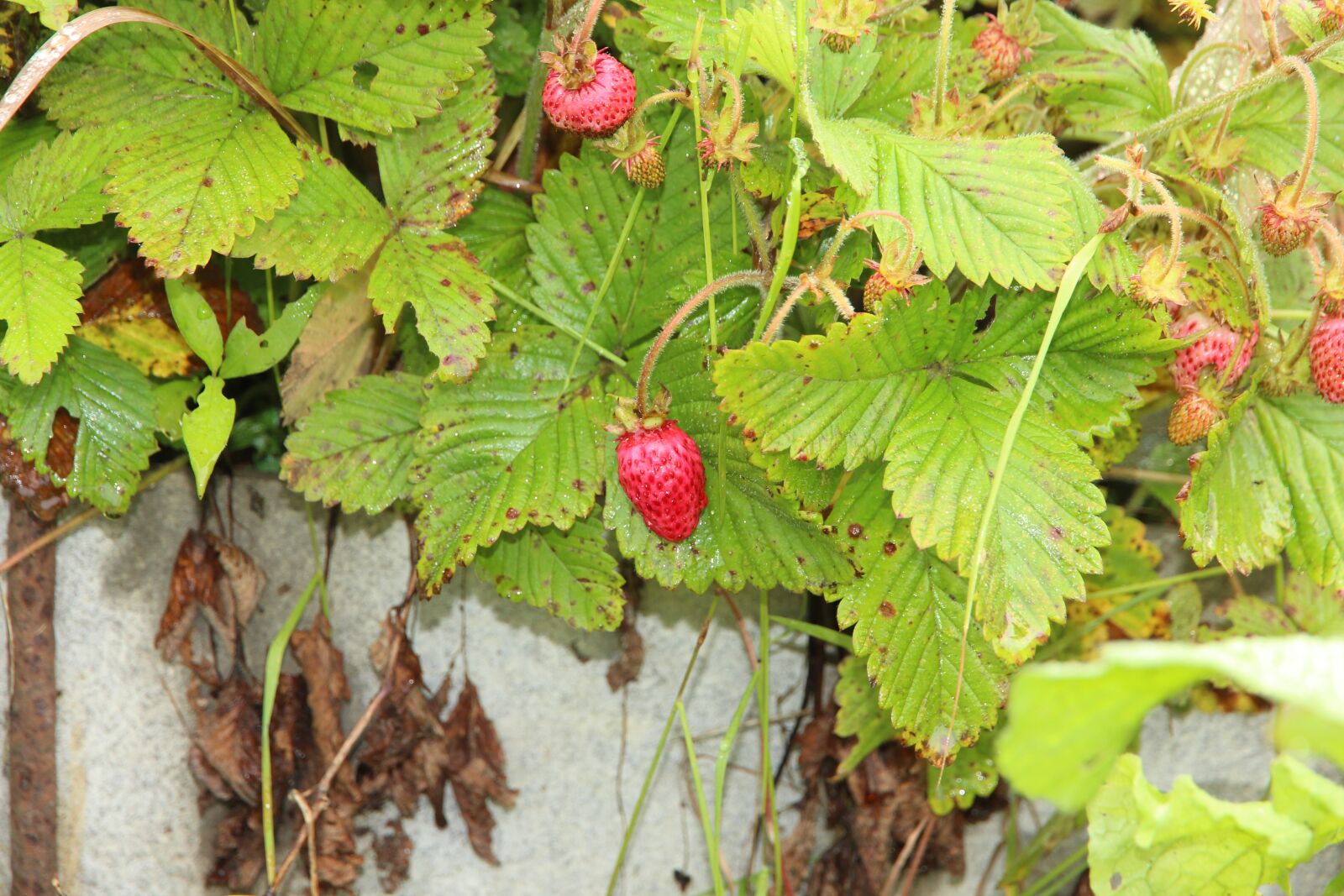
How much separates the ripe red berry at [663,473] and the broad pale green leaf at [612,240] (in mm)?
178

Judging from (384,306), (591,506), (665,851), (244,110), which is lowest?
(665,851)

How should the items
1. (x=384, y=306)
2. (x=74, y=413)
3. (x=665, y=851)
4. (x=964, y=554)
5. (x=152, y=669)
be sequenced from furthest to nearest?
(x=665, y=851) < (x=152, y=669) < (x=74, y=413) < (x=384, y=306) < (x=964, y=554)

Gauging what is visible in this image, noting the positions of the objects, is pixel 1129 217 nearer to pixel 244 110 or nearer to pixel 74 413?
pixel 244 110

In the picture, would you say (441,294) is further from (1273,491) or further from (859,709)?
(1273,491)

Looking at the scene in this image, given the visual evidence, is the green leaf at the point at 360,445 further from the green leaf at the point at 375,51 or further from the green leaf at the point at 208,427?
the green leaf at the point at 375,51

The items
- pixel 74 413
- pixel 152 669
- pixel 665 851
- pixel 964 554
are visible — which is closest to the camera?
pixel 964 554

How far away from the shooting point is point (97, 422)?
108 cm

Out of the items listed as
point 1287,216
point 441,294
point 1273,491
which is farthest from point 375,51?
point 1273,491

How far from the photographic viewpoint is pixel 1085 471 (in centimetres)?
87

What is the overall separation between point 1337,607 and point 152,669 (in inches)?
56.0

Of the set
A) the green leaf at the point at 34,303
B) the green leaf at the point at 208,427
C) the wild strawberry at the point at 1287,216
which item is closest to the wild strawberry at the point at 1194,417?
the wild strawberry at the point at 1287,216

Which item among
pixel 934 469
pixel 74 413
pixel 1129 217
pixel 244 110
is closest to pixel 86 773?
pixel 74 413

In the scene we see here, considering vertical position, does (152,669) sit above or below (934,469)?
below

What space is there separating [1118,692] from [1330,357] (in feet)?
2.00
